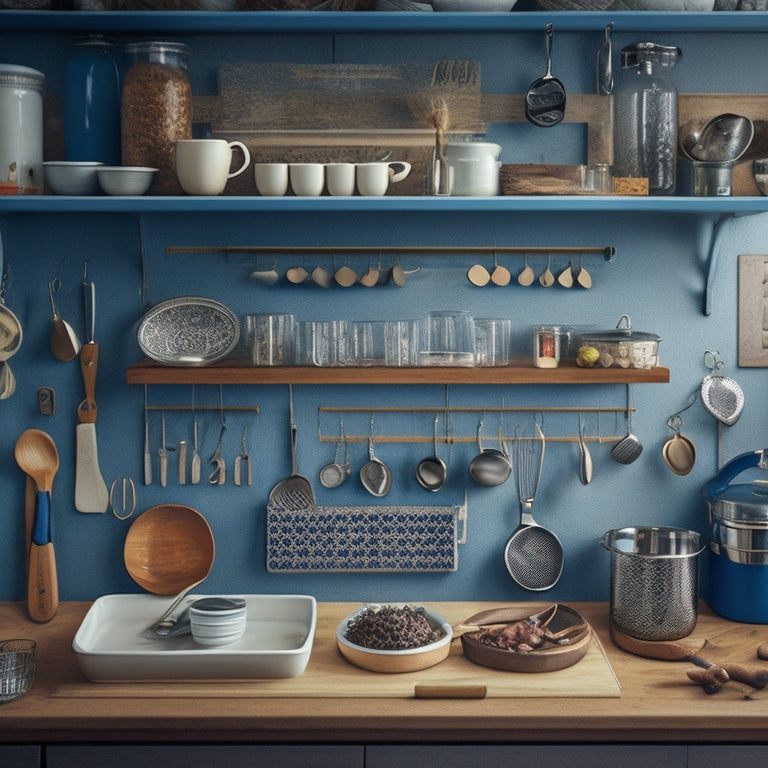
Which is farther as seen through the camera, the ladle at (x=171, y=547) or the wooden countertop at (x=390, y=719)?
the ladle at (x=171, y=547)

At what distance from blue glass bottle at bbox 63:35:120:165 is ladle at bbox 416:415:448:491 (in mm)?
1097

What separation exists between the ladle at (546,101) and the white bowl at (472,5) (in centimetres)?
17

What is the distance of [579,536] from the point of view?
258 centimetres

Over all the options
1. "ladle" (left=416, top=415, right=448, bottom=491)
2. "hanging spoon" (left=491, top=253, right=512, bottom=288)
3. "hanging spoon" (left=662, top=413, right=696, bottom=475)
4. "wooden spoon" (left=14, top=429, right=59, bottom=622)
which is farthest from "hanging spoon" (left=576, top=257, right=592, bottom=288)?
"wooden spoon" (left=14, top=429, right=59, bottom=622)

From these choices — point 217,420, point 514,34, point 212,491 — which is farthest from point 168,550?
point 514,34

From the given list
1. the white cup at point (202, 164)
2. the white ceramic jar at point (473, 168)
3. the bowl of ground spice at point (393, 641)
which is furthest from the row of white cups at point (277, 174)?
the bowl of ground spice at point (393, 641)

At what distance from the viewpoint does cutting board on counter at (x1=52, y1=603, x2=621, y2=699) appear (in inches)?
80.0

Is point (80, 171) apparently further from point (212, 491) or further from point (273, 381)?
point (212, 491)

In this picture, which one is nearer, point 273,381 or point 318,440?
point 273,381

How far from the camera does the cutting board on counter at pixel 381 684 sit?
2.03 meters

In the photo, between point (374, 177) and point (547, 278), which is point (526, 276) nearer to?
point (547, 278)

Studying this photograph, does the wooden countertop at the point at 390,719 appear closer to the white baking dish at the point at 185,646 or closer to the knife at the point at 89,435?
the white baking dish at the point at 185,646

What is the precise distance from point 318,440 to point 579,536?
2.42ft

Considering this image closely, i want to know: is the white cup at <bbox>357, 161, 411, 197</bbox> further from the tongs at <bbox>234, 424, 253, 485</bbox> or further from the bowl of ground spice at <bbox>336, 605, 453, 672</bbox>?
the bowl of ground spice at <bbox>336, 605, 453, 672</bbox>
